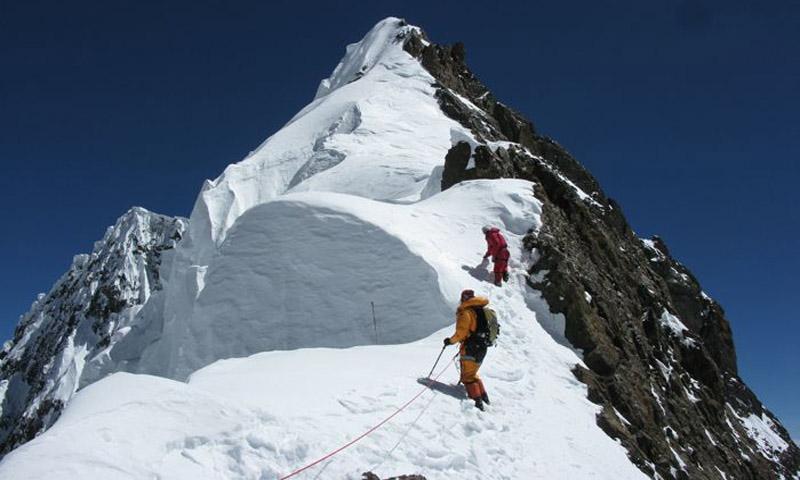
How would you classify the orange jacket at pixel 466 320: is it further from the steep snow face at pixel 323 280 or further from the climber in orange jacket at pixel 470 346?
the steep snow face at pixel 323 280

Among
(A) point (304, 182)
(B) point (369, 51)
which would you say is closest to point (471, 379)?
(A) point (304, 182)

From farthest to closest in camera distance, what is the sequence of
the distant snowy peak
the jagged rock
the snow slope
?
the distant snowy peak → the jagged rock → the snow slope

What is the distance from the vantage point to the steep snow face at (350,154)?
25.9m

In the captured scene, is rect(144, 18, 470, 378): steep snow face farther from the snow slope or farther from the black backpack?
the black backpack

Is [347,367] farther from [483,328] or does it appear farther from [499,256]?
[499,256]

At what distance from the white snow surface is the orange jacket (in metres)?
0.73

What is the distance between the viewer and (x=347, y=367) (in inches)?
329

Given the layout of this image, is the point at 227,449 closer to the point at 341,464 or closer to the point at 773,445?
the point at 341,464

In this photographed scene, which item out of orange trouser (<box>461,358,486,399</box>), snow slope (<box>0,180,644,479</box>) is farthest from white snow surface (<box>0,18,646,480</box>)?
orange trouser (<box>461,358,486,399</box>)

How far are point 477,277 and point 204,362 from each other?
655 centimetres

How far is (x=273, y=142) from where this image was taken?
38312 mm

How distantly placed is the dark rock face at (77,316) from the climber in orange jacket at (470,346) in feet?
289

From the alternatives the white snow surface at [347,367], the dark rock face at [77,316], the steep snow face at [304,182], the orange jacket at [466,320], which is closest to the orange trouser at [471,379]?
the white snow surface at [347,367]

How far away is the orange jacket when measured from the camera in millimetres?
8227
